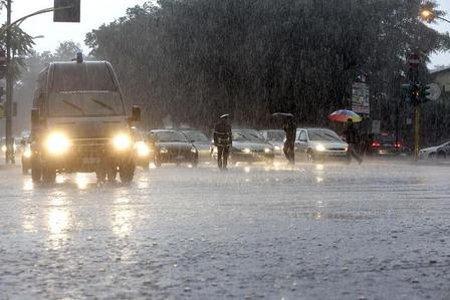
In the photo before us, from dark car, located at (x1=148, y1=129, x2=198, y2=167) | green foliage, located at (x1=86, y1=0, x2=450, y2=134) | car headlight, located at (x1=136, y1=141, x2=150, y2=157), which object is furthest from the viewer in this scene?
green foliage, located at (x1=86, y1=0, x2=450, y2=134)

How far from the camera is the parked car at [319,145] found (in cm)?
3647

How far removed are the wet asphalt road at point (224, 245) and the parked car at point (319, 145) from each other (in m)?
19.4

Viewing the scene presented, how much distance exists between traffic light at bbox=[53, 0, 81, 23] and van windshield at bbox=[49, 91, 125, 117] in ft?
18.4

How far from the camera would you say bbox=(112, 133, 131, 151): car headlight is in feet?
67.7

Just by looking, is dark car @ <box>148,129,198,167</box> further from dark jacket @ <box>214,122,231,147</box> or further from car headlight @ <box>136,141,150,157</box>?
dark jacket @ <box>214,122,231,147</box>

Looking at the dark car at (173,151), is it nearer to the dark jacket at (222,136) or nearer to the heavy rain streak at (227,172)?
the heavy rain streak at (227,172)

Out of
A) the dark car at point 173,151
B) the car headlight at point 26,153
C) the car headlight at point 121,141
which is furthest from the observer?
the dark car at point 173,151

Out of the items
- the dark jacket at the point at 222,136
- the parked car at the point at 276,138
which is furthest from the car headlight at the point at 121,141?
the parked car at the point at 276,138

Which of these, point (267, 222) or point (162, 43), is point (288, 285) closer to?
point (267, 222)

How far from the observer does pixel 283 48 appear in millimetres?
51812

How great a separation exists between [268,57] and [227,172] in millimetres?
25758

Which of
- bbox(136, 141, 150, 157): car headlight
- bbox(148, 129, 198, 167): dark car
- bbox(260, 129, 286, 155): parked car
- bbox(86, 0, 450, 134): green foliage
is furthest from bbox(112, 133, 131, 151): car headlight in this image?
bbox(86, 0, 450, 134): green foliage


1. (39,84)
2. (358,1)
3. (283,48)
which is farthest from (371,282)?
(358,1)

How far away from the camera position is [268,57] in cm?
5184
